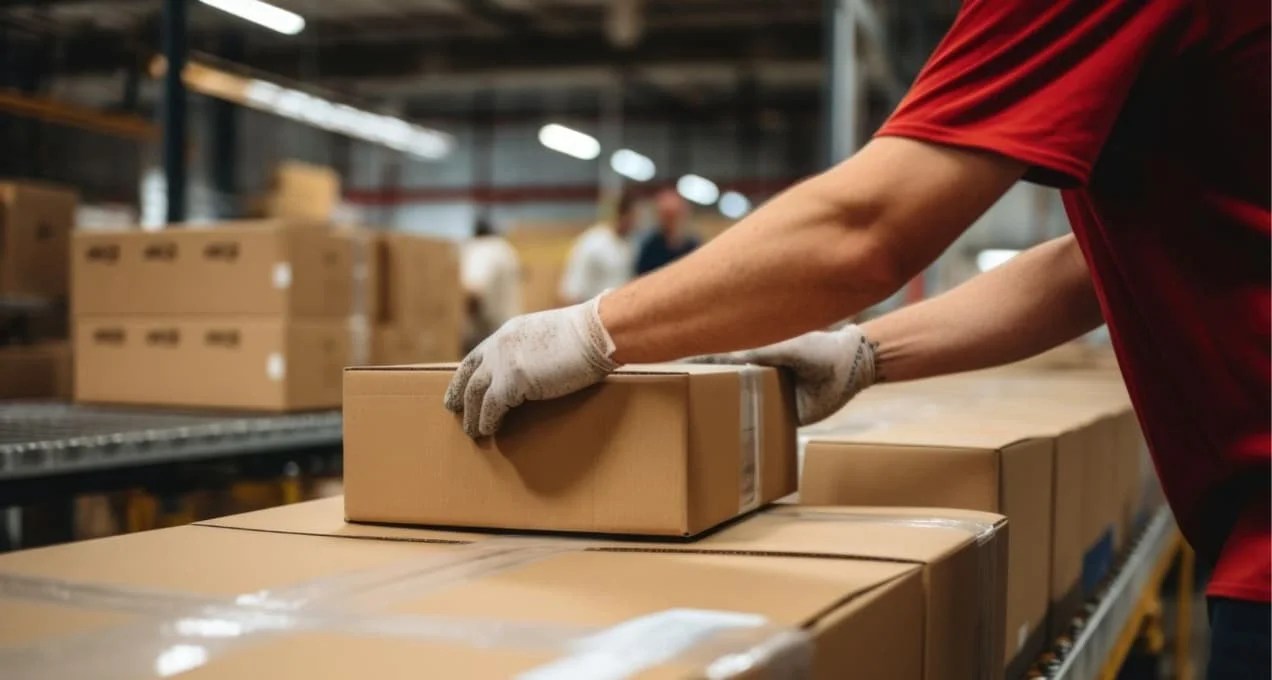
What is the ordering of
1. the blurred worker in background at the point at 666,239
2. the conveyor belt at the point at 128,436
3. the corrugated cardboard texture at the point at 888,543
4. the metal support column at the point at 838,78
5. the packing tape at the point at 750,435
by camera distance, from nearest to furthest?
the corrugated cardboard texture at the point at 888,543 → the packing tape at the point at 750,435 → the conveyor belt at the point at 128,436 → the metal support column at the point at 838,78 → the blurred worker in background at the point at 666,239

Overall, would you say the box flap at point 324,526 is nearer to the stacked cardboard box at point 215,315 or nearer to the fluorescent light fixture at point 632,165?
the stacked cardboard box at point 215,315

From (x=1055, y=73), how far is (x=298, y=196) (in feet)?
28.3

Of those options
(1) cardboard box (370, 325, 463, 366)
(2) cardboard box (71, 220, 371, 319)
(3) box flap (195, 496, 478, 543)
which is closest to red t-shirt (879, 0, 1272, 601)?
(3) box flap (195, 496, 478, 543)

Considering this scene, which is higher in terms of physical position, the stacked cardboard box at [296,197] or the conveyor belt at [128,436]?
the stacked cardboard box at [296,197]

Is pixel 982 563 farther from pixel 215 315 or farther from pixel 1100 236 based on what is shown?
pixel 215 315

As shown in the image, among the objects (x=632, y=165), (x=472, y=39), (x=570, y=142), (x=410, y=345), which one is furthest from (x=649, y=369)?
(x=632, y=165)

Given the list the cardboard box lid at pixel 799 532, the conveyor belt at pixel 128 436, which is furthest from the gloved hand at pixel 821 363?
the conveyor belt at pixel 128 436

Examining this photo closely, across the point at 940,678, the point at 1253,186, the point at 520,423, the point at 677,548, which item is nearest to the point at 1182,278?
the point at 1253,186

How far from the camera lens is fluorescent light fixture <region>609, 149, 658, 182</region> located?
52.5 feet

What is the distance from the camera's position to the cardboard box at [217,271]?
3652 millimetres

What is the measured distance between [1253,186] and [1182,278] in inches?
4.0

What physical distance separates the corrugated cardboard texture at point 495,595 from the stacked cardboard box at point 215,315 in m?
2.41

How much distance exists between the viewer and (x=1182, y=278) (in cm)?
108

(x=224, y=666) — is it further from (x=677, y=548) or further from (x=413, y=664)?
(x=677, y=548)
